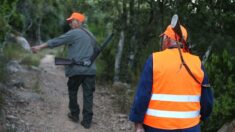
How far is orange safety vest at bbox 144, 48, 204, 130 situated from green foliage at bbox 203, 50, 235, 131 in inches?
118

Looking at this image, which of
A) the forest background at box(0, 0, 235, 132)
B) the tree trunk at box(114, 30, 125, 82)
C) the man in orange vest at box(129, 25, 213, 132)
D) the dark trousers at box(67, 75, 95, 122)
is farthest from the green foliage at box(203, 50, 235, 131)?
the tree trunk at box(114, 30, 125, 82)

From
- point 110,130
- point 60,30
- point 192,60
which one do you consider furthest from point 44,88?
point 60,30

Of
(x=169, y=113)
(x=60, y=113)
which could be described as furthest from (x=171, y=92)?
(x=60, y=113)

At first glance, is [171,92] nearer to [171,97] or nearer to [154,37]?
[171,97]

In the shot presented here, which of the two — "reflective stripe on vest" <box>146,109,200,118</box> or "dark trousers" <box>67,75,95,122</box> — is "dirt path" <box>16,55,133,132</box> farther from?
"reflective stripe on vest" <box>146,109,200,118</box>

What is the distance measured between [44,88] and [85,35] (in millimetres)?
3139

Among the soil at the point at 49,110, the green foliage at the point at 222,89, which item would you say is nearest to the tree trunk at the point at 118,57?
the soil at the point at 49,110

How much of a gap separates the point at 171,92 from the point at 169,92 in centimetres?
2

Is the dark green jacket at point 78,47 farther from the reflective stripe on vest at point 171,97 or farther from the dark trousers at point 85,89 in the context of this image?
the reflective stripe on vest at point 171,97

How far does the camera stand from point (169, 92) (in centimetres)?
486

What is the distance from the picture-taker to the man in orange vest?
15.9 ft

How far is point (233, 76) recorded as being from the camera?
8.20m

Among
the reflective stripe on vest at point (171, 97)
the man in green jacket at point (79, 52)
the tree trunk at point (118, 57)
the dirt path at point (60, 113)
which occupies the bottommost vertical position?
the dirt path at point (60, 113)

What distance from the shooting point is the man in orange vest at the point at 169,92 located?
190 inches
